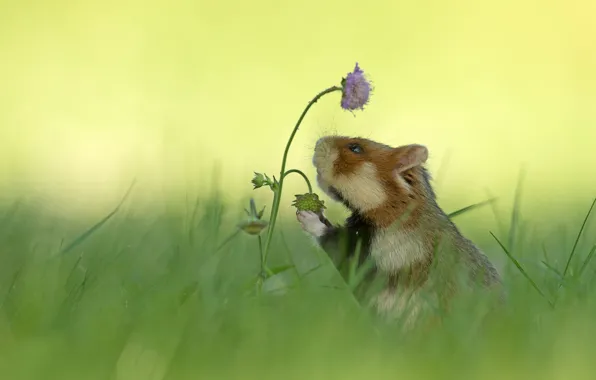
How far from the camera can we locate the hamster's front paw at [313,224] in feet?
13.7

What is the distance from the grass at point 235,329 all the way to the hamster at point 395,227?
192mm

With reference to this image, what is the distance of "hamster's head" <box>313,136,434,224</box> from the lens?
418 centimetres

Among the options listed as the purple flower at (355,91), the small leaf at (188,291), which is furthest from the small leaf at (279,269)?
the purple flower at (355,91)

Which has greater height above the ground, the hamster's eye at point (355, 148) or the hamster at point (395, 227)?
the hamster's eye at point (355, 148)

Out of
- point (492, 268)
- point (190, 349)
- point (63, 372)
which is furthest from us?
point (492, 268)

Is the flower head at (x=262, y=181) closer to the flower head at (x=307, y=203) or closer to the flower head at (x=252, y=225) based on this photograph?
the flower head at (x=252, y=225)

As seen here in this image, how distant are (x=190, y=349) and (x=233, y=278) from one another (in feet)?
3.78

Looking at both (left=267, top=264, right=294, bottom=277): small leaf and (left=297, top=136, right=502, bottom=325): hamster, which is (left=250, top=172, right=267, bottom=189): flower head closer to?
(left=267, top=264, right=294, bottom=277): small leaf

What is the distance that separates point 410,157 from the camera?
429 centimetres

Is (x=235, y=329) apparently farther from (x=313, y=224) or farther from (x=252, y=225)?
(x=313, y=224)

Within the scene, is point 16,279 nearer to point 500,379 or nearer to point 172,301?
point 172,301

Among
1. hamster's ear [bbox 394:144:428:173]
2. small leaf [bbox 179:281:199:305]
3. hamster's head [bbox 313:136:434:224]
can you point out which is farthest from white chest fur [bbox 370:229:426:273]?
small leaf [bbox 179:281:199:305]

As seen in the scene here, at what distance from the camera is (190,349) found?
2615mm

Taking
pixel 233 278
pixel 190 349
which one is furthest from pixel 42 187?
pixel 190 349
